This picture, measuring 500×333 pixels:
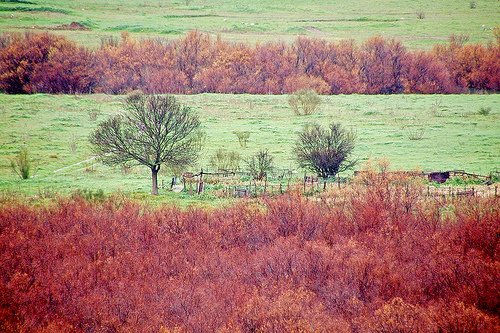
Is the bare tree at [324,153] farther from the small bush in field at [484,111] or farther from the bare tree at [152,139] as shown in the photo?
the small bush in field at [484,111]

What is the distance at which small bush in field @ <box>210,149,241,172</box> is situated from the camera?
4300 centimetres

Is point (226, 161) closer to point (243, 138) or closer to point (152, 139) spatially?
point (152, 139)

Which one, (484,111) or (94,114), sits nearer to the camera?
(94,114)

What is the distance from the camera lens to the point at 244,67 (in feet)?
314

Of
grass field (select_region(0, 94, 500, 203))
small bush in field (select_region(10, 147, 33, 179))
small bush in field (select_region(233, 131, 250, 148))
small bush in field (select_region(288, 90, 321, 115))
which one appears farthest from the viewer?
small bush in field (select_region(288, 90, 321, 115))

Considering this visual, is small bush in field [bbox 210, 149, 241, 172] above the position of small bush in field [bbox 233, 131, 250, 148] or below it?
→ below

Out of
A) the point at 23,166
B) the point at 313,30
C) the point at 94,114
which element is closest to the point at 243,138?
the point at 23,166

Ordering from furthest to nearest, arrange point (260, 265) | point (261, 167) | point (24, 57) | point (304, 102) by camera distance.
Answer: point (24, 57)
point (304, 102)
point (261, 167)
point (260, 265)

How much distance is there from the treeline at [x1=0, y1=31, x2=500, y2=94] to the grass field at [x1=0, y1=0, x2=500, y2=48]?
1441cm

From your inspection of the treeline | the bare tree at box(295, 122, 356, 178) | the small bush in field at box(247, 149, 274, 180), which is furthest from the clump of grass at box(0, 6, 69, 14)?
the bare tree at box(295, 122, 356, 178)

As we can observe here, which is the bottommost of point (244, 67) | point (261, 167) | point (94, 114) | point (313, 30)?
point (261, 167)

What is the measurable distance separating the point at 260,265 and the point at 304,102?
4001 cm

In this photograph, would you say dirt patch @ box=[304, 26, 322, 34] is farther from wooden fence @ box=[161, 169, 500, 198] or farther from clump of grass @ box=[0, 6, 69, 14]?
wooden fence @ box=[161, 169, 500, 198]

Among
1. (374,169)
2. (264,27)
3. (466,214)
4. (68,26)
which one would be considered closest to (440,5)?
(264,27)
